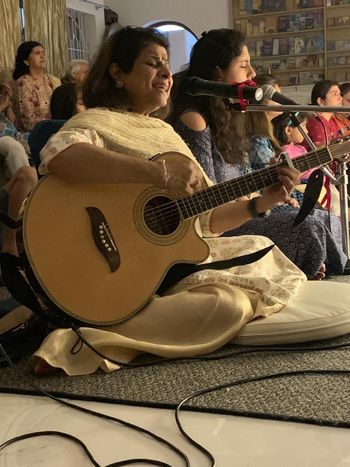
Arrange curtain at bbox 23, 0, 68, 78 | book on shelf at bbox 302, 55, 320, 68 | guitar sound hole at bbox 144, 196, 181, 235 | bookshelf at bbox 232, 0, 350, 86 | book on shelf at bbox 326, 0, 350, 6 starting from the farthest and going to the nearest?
book on shelf at bbox 302, 55, 320, 68, bookshelf at bbox 232, 0, 350, 86, book on shelf at bbox 326, 0, 350, 6, curtain at bbox 23, 0, 68, 78, guitar sound hole at bbox 144, 196, 181, 235

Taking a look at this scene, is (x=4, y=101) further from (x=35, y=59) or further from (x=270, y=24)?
(x=270, y=24)

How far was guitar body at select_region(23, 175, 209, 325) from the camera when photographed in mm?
1514

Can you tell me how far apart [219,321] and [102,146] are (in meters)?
0.56

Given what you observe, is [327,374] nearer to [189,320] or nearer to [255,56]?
[189,320]

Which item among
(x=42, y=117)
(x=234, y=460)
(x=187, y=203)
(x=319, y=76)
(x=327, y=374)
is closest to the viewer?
(x=234, y=460)

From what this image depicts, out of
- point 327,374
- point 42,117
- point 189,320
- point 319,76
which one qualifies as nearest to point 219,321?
point 189,320

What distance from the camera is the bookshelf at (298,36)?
6695mm

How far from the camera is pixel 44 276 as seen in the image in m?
1.50

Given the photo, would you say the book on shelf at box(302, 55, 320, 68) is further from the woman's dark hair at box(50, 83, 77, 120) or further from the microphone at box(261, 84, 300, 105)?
the microphone at box(261, 84, 300, 105)

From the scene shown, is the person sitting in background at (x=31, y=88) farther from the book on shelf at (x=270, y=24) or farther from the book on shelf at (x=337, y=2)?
the book on shelf at (x=337, y=2)

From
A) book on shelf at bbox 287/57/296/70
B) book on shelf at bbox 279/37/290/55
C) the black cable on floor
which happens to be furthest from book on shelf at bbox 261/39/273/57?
the black cable on floor

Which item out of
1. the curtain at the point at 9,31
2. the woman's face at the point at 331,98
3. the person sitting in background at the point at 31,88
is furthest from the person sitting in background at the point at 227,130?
the curtain at the point at 9,31

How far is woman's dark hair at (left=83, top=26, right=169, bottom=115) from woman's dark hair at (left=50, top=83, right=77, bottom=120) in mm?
903

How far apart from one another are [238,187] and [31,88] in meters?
2.87
